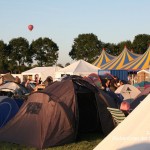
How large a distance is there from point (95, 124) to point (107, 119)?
29.1 inches

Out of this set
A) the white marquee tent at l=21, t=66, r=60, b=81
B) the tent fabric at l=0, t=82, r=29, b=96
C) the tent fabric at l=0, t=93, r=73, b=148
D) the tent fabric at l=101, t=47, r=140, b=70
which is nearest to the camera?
the tent fabric at l=0, t=93, r=73, b=148

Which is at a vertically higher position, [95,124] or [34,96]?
[34,96]

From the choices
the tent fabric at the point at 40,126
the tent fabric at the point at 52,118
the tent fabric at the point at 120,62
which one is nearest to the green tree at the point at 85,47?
the tent fabric at the point at 120,62

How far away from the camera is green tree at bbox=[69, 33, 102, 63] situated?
193ft

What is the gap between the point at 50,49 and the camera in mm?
59125

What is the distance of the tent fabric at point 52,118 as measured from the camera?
677 cm

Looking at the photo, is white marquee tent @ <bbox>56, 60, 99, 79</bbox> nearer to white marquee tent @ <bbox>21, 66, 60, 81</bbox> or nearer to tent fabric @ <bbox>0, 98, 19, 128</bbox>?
white marquee tent @ <bbox>21, 66, 60, 81</bbox>

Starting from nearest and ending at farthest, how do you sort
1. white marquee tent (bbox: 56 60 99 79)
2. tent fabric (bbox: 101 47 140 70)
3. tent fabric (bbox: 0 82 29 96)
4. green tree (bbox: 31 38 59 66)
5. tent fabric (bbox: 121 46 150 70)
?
1. tent fabric (bbox: 0 82 29 96)
2. tent fabric (bbox: 121 46 150 70)
3. white marquee tent (bbox: 56 60 99 79)
4. tent fabric (bbox: 101 47 140 70)
5. green tree (bbox: 31 38 59 66)

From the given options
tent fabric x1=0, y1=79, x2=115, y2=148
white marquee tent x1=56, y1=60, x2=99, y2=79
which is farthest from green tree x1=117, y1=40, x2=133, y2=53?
tent fabric x1=0, y1=79, x2=115, y2=148

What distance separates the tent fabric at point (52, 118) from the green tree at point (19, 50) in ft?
160

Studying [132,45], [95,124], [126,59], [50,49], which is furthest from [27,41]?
[95,124]

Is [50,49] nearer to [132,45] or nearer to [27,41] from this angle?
[27,41]

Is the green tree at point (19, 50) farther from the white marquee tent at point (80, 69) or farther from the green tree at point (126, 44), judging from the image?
the white marquee tent at point (80, 69)

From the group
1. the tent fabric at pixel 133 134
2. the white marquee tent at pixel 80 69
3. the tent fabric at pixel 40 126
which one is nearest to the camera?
the tent fabric at pixel 133 134
